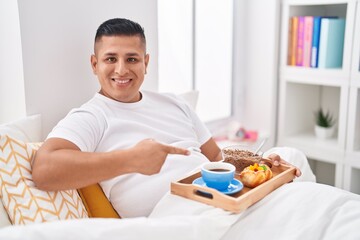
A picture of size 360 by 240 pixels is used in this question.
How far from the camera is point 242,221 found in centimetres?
124

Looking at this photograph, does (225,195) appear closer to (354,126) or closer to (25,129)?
(25,129)

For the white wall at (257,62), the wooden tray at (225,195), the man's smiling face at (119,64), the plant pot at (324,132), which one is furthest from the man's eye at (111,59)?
the plant pot at (324,132)

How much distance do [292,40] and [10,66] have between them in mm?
1656

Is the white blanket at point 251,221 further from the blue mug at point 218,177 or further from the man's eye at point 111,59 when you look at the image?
the man's eye at point 111,59

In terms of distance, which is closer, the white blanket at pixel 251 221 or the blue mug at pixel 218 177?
the white blanket at pixel 251 221

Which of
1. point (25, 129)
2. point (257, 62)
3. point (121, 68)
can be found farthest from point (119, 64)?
point (257, 62)

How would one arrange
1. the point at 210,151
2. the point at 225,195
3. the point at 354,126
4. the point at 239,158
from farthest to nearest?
the point at 354,126, the point at 210,151, the point at 239,158, the point at 225,195

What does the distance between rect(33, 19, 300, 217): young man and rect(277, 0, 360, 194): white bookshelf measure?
3.29 ft

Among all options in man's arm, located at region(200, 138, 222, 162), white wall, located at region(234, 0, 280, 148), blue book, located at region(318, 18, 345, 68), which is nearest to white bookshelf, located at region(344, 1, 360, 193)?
blue book, located at region(318, 18, 345, 68)

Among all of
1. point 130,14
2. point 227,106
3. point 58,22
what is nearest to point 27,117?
point 58,22

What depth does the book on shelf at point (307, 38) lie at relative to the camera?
2.45 meters

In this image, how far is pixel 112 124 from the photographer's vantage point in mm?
1454

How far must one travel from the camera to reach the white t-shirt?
1.37 metres

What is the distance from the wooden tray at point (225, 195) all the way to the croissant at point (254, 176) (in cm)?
2
